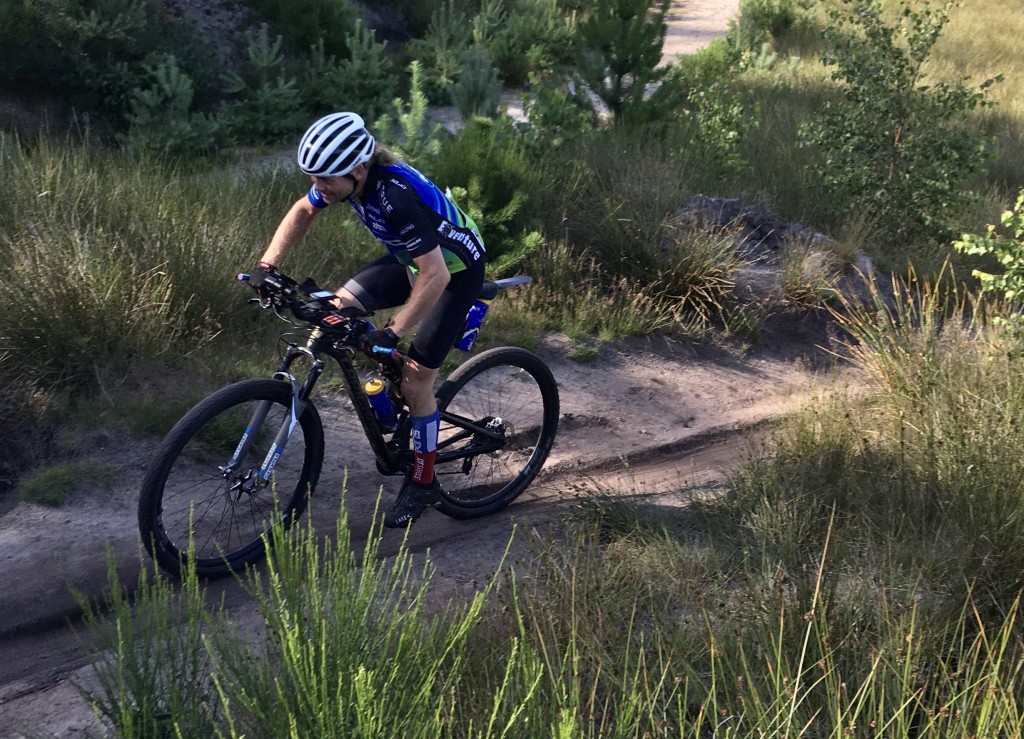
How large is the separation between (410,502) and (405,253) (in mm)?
1259

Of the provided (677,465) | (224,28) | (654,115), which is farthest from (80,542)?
(224,28)

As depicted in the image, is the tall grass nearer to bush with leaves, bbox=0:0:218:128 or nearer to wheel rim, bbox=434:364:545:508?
wheel rim, bbox=434:364:545:508

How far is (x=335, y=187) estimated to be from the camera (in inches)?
171

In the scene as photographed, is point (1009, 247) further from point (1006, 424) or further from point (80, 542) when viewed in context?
point (80, 542)

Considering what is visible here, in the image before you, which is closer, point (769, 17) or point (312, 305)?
point (312, 305)

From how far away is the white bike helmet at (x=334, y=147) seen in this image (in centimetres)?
420

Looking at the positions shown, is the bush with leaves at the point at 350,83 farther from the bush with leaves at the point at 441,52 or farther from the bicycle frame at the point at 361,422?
the bicycle frame at the point at 361,422

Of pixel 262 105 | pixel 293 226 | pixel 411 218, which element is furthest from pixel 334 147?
pixel 262 105

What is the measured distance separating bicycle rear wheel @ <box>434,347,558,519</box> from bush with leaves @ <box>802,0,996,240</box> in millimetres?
5382

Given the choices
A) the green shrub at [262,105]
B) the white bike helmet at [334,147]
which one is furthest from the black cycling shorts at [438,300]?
the green shrub at [262,105]

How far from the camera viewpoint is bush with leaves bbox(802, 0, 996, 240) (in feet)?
31.3

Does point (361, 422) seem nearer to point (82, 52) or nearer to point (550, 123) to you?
point (550, 123)

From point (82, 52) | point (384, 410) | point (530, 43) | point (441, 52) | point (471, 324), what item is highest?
point (530, 43)

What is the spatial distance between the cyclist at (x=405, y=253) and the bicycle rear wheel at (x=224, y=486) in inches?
21.1
